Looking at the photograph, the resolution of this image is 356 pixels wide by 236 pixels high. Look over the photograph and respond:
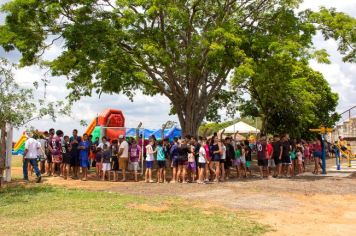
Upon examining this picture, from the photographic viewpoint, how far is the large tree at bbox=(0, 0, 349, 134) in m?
16.8

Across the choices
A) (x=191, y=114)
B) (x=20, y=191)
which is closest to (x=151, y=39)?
(x=191, y=114)

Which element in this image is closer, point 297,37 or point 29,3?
point 29,3

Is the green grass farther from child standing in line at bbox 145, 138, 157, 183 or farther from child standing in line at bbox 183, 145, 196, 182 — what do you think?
child standing in line at bbox 183, 145, 196, 182

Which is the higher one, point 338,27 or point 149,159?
point 338,27

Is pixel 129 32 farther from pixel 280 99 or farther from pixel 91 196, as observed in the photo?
pixel 280 99

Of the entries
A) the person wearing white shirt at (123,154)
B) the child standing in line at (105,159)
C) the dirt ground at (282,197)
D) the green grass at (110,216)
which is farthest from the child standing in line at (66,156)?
the green grass at (110,216)

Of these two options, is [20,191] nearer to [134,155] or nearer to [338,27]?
[134,155]

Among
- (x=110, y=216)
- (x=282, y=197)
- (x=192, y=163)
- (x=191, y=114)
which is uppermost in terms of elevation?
(x=191, y=114)

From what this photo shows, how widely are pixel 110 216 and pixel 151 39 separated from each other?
10.1 m

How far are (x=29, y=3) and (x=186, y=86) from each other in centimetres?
851

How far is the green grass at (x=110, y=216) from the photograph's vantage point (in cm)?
815

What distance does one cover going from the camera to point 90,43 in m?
16.0

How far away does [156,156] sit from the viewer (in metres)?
17.1

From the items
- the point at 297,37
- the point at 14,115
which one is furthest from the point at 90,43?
the point at 297,37
